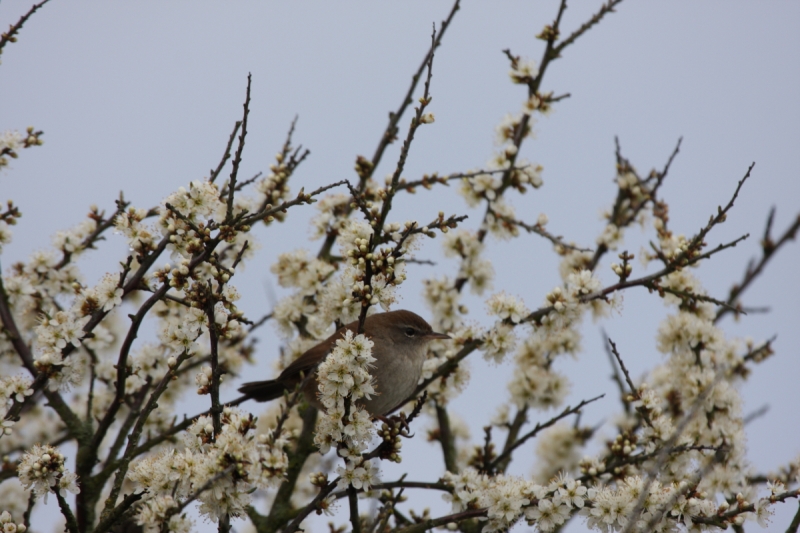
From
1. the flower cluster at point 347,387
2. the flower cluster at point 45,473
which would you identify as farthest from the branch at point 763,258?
the flower cluster at point 45,473

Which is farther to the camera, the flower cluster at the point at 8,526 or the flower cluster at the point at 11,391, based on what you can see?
the flower cluster at the point at 11,391

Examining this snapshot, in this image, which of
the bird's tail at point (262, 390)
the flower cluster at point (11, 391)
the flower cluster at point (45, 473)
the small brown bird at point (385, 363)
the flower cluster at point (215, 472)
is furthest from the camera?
the bird's tail at point (262, 390)

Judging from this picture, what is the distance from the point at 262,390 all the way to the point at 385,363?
147 centimetres

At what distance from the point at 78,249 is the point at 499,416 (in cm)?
426

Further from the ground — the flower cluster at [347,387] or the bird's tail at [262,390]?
the bird's tail at [262,390]

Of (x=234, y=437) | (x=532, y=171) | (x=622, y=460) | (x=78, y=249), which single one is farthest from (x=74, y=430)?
(x=532, y=171)

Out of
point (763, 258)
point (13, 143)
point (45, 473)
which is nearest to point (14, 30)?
point (13, 143)

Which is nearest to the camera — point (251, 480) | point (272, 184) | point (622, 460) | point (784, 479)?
point (251, 480)

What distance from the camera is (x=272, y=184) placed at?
6.33 metres

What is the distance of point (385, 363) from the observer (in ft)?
18.8

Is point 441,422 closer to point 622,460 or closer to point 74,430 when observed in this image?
point 622,460

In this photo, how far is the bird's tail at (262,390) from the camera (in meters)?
6.55

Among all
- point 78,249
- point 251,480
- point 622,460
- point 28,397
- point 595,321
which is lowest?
point 251,480

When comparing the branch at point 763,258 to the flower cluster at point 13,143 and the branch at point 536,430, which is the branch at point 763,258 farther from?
the flower cluster at point 13,143
